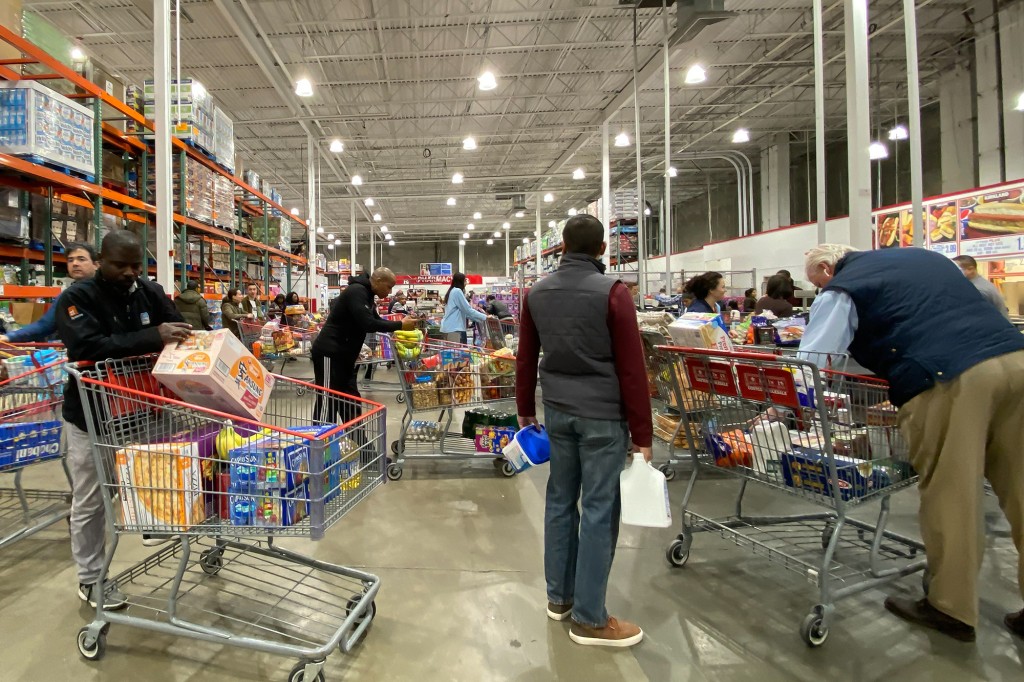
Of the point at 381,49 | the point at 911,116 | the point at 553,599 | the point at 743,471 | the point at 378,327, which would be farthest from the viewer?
the point at 381,49

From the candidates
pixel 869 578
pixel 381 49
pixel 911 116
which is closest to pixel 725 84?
pixel 381 49

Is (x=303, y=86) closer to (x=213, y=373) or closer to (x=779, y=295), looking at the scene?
(x=779, y=295)

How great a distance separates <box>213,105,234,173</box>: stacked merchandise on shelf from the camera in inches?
337

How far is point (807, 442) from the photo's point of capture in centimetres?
243

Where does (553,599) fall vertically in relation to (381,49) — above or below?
below

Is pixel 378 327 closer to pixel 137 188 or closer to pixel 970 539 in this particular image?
pixel 970 539

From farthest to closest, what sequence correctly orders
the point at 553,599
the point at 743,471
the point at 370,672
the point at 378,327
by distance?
the point at 378,327 < the point at 743,471 < the point at 553,599 < the point at 370,672

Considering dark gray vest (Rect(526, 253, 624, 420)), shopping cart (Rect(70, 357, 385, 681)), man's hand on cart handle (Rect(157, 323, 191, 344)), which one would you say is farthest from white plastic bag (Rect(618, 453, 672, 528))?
man's hand on cart handle (Rect(157, 323, 191, 344))

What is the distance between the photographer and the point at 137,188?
311 inches

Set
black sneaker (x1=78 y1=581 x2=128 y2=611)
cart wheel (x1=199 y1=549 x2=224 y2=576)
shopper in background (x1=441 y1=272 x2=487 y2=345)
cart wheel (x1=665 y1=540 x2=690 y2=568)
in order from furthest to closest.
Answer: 1. shopper in background (x1=441 y1=272 x2=487 y2=345)
2. cart wheel (x1=665 y1=540 x2=690 y2=568)
3. cart wheel (x1=199 y1=549 x2=224 y2=576)
4. black sneaker (x1=78 y1=581 x2=128 y2=611)

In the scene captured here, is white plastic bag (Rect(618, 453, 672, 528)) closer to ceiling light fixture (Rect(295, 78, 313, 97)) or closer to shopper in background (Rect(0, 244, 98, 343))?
shopper in background (Rect(0, 244, 98, 343))

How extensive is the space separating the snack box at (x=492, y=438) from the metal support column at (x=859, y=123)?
3381 millimetres

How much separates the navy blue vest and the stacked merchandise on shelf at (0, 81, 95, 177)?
6352 millimetres

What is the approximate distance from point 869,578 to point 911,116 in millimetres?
4218
